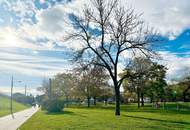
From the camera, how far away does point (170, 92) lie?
97.6 m

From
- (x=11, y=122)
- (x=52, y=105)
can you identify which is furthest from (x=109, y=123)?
(x=52, y=105)

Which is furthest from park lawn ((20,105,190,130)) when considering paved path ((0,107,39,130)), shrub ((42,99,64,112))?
shrub ((42,99,64,112))

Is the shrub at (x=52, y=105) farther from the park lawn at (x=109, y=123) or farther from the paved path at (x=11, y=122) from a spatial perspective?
the park lawn at (x=109, y=123)

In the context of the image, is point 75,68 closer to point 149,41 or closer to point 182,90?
point 149,41

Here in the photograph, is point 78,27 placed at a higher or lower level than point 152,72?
higher

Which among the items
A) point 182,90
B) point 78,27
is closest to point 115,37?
point 78,27

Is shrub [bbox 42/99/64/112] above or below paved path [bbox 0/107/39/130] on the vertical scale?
above

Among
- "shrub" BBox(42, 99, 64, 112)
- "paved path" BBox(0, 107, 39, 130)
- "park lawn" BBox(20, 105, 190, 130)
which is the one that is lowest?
"paved path" BBox(0, 107, 39, 130)

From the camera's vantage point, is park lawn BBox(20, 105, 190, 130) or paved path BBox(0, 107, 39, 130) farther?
paved path BBox(0, 107, 39, 130)

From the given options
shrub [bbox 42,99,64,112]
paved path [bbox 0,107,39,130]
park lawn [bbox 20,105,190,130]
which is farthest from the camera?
shrub [bbox 42,99,64,112]

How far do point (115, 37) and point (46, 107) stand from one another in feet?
63.4

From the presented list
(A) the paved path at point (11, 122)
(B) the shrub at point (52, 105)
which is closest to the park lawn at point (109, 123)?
(A) the paved path at point (11, 122)

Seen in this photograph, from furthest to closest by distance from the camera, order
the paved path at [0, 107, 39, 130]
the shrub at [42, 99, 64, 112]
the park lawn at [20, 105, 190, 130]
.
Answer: the shrub at [42, 99, 64, 112], the paved path at [0, 107, 39, 130], the park lawn at [20, 105, 190, 130]

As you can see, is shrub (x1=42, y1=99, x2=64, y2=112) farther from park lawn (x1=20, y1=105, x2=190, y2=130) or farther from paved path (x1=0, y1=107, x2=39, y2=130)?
park lawn (x1=20, y1=105, x2=190, y2=130)
